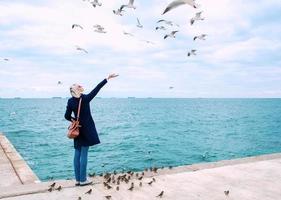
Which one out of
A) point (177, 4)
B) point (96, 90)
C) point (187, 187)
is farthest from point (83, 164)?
point (177, 4)

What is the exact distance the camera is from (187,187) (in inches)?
319

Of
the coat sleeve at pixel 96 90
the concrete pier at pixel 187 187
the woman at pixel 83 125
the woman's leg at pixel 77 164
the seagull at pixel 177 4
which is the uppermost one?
the seagull at pixel 177 4

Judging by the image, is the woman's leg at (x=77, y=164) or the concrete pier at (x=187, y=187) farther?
the woman's leg at (x=77, y=164)

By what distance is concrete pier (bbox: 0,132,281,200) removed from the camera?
7508 millimetres

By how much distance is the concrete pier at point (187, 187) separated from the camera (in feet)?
24.6

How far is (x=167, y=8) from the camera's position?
6.86 meters

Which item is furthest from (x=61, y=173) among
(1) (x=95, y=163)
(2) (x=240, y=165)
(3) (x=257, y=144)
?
(3) (x=257, y=144)

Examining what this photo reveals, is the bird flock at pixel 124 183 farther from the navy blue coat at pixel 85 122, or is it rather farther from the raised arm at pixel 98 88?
the raised arm at pixel 98 88

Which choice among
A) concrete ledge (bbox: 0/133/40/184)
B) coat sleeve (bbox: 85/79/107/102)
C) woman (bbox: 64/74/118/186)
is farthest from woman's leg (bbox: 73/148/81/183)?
concrete ledge (bbox: 0/133/40/184)

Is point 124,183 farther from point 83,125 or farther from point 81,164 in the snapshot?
point 83,125

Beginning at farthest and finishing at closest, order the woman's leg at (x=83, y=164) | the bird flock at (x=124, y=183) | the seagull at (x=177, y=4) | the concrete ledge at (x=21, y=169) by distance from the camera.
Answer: the concrete ledge at (x=21, y=169) → the woman's leg at (x=83, y=164) → the bird flock at (x=124, y=183) → the seagull at (x=177, y=4)

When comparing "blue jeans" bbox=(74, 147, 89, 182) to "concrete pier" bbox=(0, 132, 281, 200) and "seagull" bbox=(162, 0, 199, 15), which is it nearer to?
"concrete pier" bbox=(0, 132, 281, 200)

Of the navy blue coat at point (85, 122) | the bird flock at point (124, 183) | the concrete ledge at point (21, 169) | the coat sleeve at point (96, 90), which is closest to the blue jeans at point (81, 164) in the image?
the navy blue coat at point (85, 122)

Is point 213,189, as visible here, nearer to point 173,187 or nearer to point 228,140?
point 173,187
